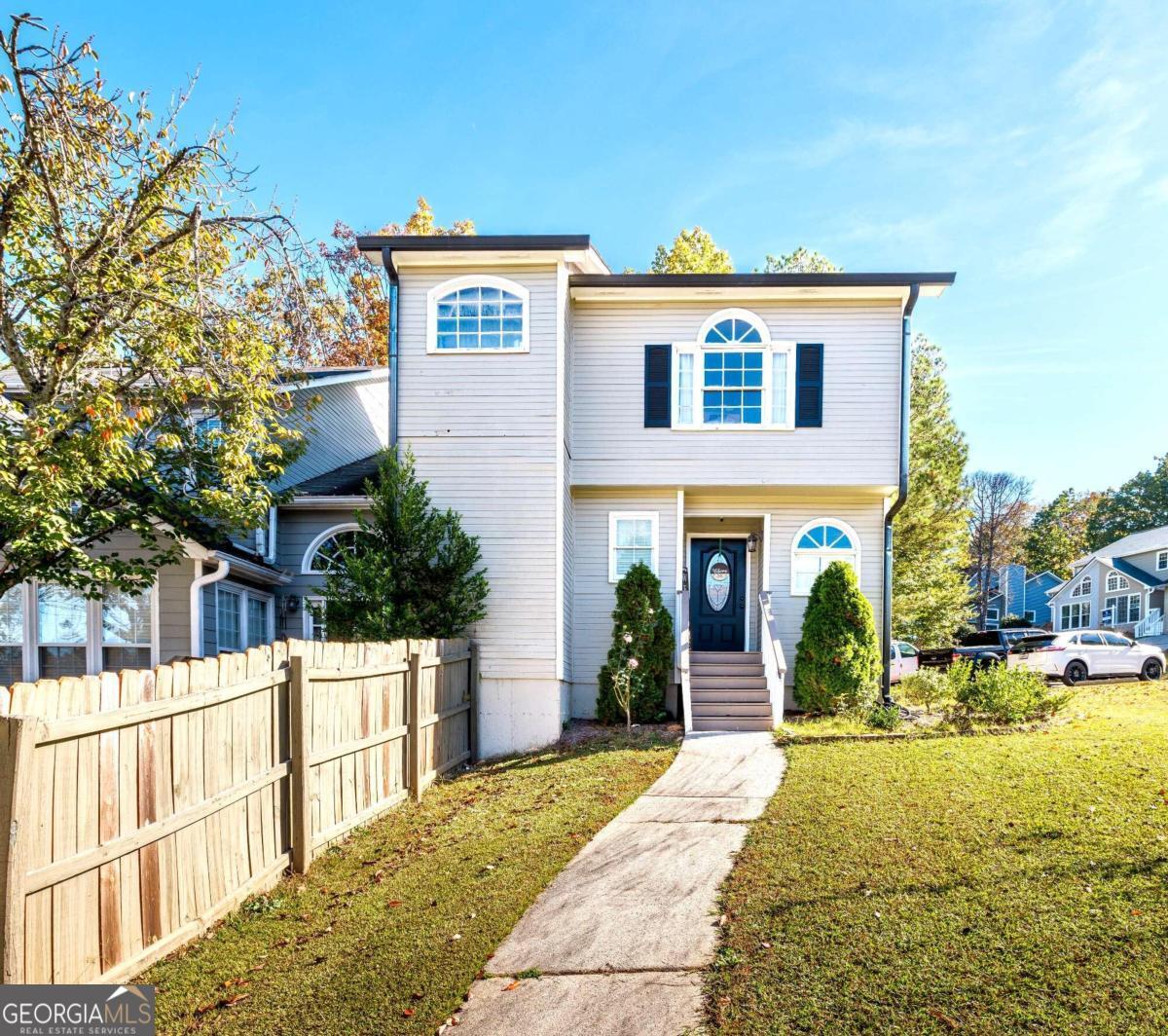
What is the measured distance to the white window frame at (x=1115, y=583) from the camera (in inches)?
1435

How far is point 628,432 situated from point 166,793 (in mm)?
9484

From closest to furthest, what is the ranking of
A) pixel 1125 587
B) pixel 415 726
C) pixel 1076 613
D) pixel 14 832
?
pixel 14 832
pixel 415 726
pixel 1125 587
pixel 1076 613

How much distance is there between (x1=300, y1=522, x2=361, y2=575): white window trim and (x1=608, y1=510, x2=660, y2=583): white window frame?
13.5ft

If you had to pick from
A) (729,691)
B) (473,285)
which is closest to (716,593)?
(729,691)

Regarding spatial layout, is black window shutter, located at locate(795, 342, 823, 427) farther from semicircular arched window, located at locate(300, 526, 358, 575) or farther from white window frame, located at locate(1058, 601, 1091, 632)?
white window frame, located at locate(1058, 601, 1091, 632)

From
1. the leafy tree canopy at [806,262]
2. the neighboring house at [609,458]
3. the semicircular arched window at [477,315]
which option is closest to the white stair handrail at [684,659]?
the neighboring house at [609,458]

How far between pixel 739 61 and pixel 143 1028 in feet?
45.3

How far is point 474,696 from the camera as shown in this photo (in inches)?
444

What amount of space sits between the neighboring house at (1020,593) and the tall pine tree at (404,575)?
2021 inches

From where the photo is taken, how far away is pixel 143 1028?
3.85 m

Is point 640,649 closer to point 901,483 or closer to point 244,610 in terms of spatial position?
point 901,483

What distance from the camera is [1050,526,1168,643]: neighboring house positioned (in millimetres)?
34219

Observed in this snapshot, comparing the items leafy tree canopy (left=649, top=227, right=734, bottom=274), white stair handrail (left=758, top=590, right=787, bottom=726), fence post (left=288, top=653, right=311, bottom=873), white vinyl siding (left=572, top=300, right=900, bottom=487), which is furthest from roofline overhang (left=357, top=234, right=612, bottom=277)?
leafy tree canopy (left=649, top=227, right=734, bottom=274)

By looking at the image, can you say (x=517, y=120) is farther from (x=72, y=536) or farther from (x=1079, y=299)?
(x=1079, y=299)
